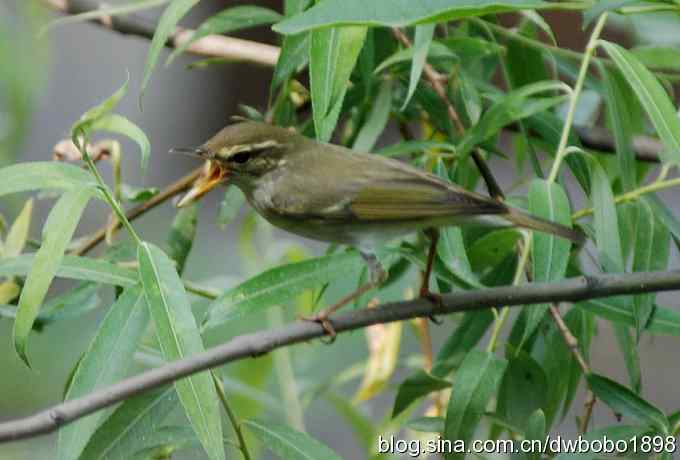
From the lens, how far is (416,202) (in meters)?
2.54

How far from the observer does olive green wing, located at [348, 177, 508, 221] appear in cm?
242

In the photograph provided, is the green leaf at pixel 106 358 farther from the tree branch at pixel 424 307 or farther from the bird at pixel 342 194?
the bird at pixel 342 194

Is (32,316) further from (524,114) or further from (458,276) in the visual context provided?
(524,114)

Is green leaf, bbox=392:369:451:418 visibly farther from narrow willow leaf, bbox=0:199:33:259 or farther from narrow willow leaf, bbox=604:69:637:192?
narrow willow leaf, bbox=0:199:33:259

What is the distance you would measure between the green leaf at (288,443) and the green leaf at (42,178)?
23.7 inches

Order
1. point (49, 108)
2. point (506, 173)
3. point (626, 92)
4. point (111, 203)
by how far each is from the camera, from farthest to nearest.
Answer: point (49, 108) < point (506, 173) < point (626, 92) < point (111, 203)

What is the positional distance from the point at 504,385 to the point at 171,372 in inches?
43.7

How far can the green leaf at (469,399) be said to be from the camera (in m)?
2.38

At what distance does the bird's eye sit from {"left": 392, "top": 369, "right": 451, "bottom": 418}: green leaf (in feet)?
2.23

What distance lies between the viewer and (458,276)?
2.44m

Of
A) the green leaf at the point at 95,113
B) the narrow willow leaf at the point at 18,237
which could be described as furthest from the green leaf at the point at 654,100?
the narrow willow leaf at the point at 18,237

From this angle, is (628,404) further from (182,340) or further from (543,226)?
(182,340)

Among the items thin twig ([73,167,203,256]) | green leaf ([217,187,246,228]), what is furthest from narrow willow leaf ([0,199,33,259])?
green leaf ([217,187,246,228])

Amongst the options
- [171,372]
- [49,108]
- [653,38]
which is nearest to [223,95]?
[49,108]
